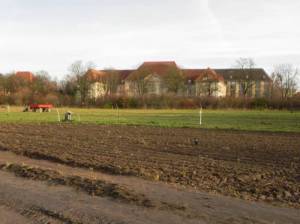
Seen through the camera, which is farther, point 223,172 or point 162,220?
point 223,172

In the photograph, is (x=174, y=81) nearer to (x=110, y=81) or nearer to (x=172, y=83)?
(x=172, y=83)

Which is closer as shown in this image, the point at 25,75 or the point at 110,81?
the point at 110,81

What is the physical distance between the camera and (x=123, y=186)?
30.2 feet

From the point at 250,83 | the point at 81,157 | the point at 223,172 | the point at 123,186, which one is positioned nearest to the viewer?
the point at 123,186

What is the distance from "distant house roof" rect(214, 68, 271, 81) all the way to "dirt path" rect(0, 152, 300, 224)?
10717cm

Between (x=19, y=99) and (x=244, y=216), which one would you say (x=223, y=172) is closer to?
(x=244, y=216)

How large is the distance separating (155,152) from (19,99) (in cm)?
8674

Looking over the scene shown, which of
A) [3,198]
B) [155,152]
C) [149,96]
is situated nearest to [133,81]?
[149,96]

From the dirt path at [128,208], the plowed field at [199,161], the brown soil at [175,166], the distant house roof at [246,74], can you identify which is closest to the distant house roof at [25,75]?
the distant house roof at [246,74]

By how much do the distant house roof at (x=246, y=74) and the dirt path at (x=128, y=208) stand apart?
10717cm

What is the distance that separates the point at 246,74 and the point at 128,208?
109514 mm

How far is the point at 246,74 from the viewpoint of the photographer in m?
113

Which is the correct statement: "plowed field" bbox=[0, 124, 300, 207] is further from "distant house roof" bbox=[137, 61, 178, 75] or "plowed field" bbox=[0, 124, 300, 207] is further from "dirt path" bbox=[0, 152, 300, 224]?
"distant house roof" bbox=[137, 61, 178, 75]

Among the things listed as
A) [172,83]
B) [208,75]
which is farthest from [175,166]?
[208,75]
